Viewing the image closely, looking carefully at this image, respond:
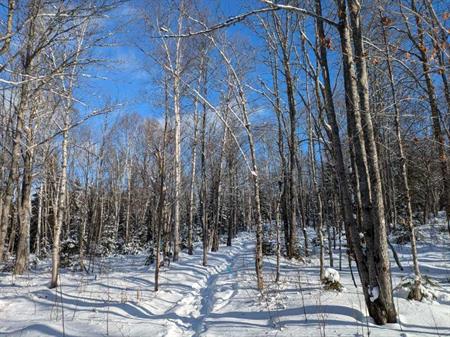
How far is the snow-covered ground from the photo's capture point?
479cm

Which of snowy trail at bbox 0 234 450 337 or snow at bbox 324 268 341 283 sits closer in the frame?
snowy trail at bbox 0 234 450 337

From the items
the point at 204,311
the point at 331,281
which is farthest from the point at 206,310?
the point at 331,281

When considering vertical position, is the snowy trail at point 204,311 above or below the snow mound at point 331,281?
below

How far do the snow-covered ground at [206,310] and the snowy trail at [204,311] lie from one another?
0.04ft

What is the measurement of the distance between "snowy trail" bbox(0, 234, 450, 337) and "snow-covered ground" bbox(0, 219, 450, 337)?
13 millimetres

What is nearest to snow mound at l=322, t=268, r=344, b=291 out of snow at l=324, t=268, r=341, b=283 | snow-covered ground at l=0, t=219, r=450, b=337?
snow at l=324, t=268, r=341, b=283

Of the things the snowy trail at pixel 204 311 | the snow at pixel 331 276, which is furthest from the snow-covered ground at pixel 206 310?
the snow at pixel 331 276

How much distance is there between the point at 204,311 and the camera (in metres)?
6.75

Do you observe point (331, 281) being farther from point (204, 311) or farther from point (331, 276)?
A: point (204, 311)

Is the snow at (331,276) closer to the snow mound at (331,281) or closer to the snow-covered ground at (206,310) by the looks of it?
the snow mound at (331,281)

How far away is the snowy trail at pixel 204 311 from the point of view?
478 cm

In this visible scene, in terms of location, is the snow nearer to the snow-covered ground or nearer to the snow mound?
the snow mound

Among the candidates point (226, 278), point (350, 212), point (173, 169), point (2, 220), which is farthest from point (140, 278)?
point (350, 212)

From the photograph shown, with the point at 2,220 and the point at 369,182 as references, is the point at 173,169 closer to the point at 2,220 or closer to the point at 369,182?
the point at 2,220
